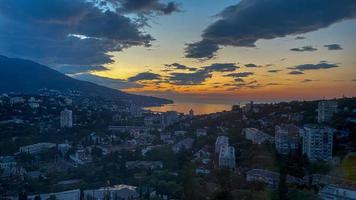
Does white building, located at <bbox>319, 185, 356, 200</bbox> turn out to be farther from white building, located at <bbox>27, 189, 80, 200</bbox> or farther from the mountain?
the mountain

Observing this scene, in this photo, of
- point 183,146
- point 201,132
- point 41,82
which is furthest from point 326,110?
point 41,82

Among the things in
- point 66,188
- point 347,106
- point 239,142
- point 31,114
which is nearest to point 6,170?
point 66,188

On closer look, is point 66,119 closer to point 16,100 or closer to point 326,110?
point 16,100

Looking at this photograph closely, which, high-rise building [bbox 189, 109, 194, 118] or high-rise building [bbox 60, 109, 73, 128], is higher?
high-rise building [bbox 189, 109, 194, 118]

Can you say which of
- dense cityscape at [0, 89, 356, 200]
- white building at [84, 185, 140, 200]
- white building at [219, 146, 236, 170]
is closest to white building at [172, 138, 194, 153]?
dense cityscape at [0, 89, 356, 200]

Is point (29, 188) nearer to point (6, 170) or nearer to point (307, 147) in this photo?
point (6, 170)
